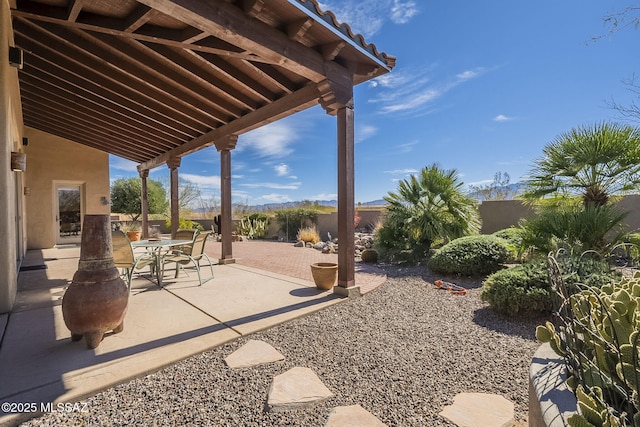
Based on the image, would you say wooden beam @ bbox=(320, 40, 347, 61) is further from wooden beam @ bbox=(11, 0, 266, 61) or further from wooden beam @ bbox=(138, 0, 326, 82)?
wooden beam @ bbox=(11, 0, 266, 61)

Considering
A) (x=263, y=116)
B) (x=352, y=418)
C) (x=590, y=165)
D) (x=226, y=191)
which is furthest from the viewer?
(x=226, y=191)

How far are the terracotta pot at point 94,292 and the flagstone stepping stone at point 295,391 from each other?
153 cm

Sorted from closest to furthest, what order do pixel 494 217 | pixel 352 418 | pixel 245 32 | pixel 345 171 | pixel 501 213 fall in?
pixel 352 418 < pixel 245 32 < pixel 345 171 < pixel 501 213 < pixel 494 217

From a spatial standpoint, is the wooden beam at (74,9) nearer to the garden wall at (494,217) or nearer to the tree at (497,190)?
the garden wall at (494,217)

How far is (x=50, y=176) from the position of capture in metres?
9.16

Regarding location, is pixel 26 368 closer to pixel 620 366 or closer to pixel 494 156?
pixel 620 366

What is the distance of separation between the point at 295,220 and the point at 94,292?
436 inches

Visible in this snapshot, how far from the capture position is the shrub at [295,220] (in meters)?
13.3

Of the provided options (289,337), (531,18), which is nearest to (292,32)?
(289,337)

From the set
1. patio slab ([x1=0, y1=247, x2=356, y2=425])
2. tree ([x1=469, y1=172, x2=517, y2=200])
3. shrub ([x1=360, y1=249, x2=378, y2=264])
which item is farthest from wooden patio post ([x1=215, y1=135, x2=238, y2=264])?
tree ([x1=469, y1=172, x2=517, y2=200])

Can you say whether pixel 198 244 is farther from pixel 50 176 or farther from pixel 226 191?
pixel 50 176

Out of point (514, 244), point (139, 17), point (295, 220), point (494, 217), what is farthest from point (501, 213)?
point (139, 17)

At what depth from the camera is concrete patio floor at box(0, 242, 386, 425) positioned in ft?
6.72

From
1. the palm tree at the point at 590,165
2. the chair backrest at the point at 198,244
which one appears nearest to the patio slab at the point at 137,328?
the chair backrest at the point at 198,244
